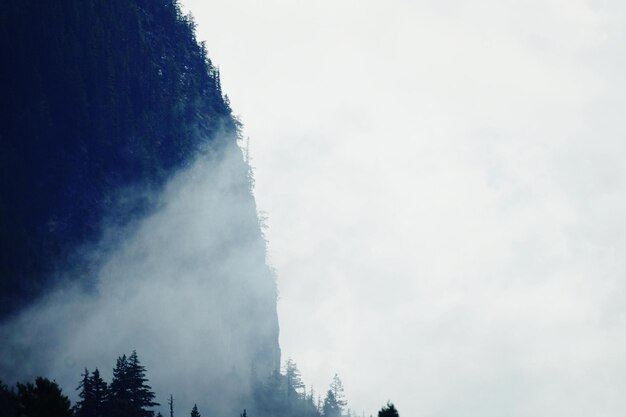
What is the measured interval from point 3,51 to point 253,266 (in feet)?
198

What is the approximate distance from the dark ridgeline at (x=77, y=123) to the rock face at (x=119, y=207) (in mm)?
192

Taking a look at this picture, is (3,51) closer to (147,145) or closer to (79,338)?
(147,145)

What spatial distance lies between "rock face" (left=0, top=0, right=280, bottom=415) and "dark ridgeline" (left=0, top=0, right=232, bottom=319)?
0.63ft

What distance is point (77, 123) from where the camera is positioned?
120 m

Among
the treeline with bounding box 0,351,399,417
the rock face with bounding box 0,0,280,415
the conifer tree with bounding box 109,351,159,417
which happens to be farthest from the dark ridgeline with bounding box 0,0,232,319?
the conifer tree with bounding box 109,351,159,417

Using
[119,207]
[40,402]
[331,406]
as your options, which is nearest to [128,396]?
[40,402]

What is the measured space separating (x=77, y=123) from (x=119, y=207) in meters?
13.4

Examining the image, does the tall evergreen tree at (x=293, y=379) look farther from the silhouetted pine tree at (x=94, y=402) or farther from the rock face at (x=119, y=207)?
the silhouetted pine tree at (x=94, y=402)

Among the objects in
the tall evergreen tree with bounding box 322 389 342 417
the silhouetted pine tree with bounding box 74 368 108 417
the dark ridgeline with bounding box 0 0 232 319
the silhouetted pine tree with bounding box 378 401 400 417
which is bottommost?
the silhouetted pine tree with bounding box 378 401 400 417

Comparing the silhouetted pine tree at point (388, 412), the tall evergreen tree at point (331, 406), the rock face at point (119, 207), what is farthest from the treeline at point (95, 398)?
the tall evergreen tree at point (331, 406)

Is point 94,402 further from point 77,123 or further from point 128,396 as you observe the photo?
point 77,123

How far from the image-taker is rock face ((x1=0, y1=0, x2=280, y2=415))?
10844cm

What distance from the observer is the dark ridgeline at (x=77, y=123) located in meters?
109

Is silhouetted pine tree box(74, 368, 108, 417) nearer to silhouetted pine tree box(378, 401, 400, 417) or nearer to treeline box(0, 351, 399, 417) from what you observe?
treeline box(0, 351, 399, 417)
